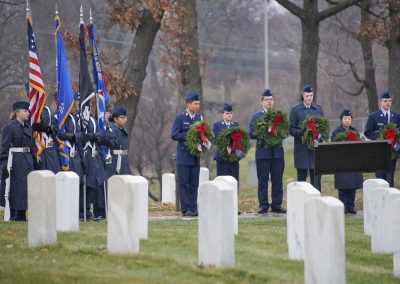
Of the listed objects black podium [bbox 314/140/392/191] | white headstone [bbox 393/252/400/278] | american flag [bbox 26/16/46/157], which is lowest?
white headstone [bbox 393/252/400/278]

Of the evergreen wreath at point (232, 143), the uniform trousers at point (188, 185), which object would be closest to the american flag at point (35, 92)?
the uniform trousers at point (188, 185)

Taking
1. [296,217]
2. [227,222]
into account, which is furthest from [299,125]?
[227,222]

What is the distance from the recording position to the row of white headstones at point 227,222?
11.7 meters

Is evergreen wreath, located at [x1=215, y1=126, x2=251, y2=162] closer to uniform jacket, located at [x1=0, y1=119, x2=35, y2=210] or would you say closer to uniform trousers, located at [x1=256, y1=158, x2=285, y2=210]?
uniform trousers, located at [x1=256, y1=158, x2=285, y2=210]

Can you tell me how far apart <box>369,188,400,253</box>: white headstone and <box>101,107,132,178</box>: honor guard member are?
19.7ft

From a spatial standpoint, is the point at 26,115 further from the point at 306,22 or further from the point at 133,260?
the point at 306,22

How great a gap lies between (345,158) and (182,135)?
373 cm

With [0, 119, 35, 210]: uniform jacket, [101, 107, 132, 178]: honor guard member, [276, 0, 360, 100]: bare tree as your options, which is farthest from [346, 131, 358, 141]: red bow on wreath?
[276, 0, 360, 100]: bare tree

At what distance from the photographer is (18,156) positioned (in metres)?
18.3

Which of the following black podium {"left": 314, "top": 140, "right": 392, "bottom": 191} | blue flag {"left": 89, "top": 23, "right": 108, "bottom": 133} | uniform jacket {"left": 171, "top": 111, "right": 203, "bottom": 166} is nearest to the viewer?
black podium {"left": 314, "top": 140, "right": 392, "bottom": 191}

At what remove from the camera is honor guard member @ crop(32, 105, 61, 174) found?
1861cm

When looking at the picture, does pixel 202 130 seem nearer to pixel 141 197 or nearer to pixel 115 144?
pixel 115 144

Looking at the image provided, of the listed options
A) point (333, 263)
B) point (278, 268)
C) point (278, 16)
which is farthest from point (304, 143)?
point (278, 16)

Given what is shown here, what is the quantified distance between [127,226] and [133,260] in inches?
18.4
